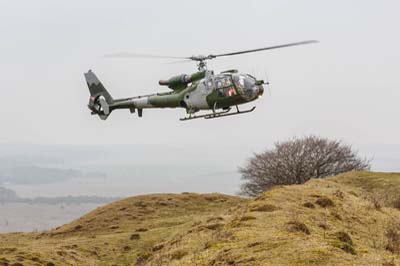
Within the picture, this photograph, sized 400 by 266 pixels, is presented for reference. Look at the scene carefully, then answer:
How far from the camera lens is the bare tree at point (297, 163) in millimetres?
67875

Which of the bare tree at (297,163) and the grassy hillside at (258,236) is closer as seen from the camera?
the grassy hillside at (258,236)

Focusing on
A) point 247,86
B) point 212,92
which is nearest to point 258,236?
point 247,86

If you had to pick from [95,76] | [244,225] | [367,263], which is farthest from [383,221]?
[95,76]

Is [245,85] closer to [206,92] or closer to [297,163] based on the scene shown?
[206,92]

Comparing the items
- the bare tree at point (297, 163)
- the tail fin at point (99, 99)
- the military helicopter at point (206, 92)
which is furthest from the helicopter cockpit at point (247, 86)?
the bare tree at point (297, 163)

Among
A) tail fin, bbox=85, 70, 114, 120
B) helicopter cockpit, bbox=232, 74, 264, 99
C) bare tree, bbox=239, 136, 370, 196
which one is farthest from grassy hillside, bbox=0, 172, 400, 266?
bare tree, bbox=239, 136, 370, 196

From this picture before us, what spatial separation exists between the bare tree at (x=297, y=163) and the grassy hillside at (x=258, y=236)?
2220 centimetres

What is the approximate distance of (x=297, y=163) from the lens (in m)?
67.9

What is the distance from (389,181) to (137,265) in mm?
28843

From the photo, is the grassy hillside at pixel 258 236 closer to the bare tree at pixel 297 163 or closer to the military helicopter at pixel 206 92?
the military helicopter at pixel 206 92

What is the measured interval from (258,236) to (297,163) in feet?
168

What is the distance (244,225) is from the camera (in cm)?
2038

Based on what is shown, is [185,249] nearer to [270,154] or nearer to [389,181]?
[389,181]

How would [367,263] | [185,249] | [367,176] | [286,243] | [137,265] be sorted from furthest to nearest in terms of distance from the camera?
[367,176]
[137,265]
[185,249]
[286,243]
[367,263]
